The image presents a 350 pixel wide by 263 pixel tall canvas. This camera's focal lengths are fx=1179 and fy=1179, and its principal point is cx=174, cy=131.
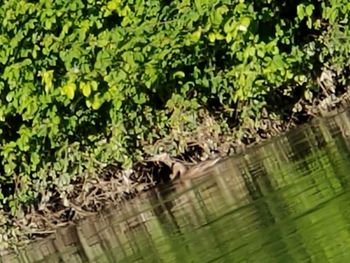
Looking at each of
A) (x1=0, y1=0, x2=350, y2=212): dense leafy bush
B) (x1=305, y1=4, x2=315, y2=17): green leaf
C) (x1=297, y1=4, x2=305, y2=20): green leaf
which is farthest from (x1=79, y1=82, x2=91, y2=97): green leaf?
(x1=305, y1=4, x2=315, y2=17): green leaf

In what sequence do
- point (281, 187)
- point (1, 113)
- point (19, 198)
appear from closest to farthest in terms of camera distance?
point (281, 187) → point (1, 113) → point (19, 198)

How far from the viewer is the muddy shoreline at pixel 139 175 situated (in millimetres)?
16844

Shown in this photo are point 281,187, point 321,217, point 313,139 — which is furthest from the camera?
point 313,139

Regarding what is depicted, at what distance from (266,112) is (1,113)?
3.82 metres

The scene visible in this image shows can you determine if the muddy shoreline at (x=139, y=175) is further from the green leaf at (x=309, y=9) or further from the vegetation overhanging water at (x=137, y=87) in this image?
the green leaf at (x=309, y=9)

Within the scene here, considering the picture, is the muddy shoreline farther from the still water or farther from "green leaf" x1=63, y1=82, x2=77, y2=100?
"green leaf" x1=63, y1=82, x2=77, y2=100

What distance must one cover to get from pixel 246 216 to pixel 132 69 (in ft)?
15.8

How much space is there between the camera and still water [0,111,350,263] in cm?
796

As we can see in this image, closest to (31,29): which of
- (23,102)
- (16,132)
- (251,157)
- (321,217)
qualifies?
(23,102)

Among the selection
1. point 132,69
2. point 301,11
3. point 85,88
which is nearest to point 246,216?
point 85,88

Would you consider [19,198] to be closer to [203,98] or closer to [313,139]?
[203,98]

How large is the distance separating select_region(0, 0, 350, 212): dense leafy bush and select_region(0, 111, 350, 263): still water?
0.84 meters

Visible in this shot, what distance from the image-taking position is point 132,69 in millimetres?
14398

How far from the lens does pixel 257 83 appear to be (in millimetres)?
14875
